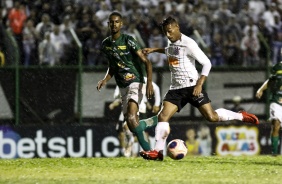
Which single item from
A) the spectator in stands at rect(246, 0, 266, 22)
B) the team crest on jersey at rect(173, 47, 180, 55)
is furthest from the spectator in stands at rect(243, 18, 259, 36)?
the team crest on jersey at rect(173, 47, 180, 55)

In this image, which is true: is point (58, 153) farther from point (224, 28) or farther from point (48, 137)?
point (224, 28)

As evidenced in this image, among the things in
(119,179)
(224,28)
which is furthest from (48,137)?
(119,179)

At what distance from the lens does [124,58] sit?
14.8 m

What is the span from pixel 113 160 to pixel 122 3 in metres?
8.50

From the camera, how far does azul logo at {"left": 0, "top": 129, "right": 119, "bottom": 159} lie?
68.9 feet

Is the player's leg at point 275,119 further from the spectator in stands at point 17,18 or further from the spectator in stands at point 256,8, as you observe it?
the spectator in stands at point 17,18

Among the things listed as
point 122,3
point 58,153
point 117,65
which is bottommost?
point 58,153

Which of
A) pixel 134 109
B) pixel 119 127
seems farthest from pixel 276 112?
pixel 134 109

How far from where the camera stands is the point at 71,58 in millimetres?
21219

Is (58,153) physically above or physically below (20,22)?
below

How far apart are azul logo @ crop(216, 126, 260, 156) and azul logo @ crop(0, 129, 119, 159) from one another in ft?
8.38

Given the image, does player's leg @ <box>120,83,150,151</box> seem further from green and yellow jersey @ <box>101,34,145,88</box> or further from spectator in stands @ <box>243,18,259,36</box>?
spectator in stands @ <box>243,18,259,36</box>

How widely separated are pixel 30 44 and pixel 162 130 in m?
7.72

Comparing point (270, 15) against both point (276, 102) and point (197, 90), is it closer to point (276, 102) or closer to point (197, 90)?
point (276, 102)
